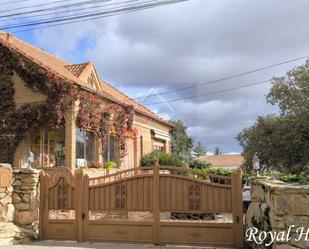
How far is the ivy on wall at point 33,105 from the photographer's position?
661 inches

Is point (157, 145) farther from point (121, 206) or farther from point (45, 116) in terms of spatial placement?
point (121, 206)

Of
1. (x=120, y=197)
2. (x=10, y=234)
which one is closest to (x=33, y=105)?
(x=10, y=234)

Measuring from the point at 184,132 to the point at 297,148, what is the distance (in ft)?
72.7

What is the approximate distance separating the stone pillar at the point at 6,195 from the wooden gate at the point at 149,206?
2.52 feet

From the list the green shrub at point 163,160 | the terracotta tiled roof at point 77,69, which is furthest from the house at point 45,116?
the green shrub at point 163,160

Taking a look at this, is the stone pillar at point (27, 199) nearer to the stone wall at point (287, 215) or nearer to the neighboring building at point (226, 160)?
the stone wall at point (287, 215)

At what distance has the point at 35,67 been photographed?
56.3 feet

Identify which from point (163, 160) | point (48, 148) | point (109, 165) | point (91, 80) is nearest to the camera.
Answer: point (48, 148)

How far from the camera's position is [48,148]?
57.8 feet

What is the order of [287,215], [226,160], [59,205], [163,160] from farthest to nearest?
1. [226,160]
2. [163,160]
3. [59,205]
4. [287,215]

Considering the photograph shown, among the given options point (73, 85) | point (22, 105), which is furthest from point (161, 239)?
point (22, 105)

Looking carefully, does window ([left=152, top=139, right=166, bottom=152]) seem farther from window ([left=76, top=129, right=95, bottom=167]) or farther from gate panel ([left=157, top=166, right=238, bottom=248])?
gate panel ([left=157, top=166, right=238, bottom=248])

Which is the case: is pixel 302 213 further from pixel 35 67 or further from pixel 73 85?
pixel 35 67

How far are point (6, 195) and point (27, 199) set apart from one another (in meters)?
0.51
